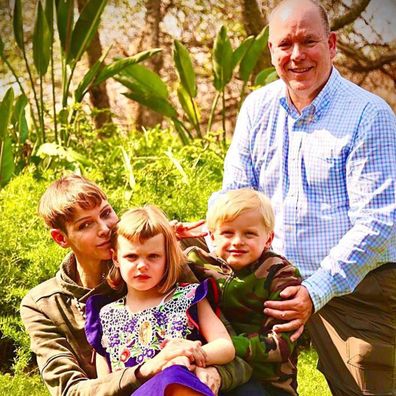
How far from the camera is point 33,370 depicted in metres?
4.79

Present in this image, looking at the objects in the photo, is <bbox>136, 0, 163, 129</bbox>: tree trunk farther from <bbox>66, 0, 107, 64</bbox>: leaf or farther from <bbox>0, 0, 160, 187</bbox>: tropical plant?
<bbox>66, 0, 107, 64</bbox>: leaf

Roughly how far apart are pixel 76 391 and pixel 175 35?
5668 mm

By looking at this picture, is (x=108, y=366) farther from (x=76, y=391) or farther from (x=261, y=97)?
(x=261, y=97)

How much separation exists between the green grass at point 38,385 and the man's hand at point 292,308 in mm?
1406

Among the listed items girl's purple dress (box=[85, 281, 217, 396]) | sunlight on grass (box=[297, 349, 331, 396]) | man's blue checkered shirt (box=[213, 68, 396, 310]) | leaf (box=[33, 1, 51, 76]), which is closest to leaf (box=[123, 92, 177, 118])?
leaf (box=[33, 1, 51, 76])

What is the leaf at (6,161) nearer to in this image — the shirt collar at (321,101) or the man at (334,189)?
the man at (334,189)

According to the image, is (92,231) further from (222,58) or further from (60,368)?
(222,58)

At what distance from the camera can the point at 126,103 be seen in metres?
8.09

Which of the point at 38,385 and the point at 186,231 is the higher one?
the point at 186,231

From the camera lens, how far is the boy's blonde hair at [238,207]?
9.81 feet

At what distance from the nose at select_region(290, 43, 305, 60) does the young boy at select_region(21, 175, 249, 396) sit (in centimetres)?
87

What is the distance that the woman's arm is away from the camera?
277 cm

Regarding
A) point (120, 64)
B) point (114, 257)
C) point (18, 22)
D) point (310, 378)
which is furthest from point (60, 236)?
point (18, 22)

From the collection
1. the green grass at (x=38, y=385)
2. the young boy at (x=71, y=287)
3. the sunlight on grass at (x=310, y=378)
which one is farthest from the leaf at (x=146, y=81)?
the young boy at (x=71, y=287)
